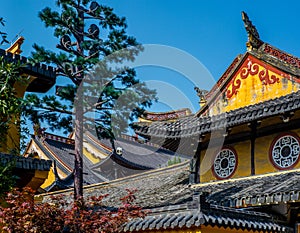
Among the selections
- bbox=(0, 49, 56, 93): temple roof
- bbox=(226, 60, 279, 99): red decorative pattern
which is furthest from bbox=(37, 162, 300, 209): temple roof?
bbox=(0, 49, 56, 93): temple roof

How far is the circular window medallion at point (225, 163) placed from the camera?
41.4 ft

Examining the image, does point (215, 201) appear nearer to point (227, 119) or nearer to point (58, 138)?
point (227, 119)

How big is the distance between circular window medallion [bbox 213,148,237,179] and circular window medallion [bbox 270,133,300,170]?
1132mm

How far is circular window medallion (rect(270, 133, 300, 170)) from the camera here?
11.4m

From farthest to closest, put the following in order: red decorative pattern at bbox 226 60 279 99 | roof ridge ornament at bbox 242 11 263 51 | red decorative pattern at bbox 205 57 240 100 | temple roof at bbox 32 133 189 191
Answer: temple roof at bbox 32 133 189 191, red decorative pattern at bbox 205 57 240 100, roof ridge ornament at bbox 242 11 263 51, red decorative pattern at bbox 226 60 279 99

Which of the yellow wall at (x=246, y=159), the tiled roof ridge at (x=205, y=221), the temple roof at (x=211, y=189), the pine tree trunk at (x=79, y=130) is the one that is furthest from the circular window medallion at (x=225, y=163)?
the pine tree trunk at (x=79, y=130)

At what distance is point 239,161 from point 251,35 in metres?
3.38

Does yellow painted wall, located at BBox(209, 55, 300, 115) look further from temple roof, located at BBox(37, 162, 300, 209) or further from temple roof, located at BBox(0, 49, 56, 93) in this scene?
temple roof, located at BBox(0, 49, 56, 93)

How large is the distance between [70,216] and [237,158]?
220 inches

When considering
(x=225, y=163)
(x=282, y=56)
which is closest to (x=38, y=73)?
(x=225, y=163)

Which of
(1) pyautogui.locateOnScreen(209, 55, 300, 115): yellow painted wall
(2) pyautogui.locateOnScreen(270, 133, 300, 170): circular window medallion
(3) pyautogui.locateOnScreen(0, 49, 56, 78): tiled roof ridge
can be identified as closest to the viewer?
(3) pyautogui.locateOnScreen(0, 49, 56, 78): tiled roof ridge

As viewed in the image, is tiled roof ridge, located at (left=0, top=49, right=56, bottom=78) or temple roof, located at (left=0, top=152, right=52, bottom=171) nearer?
temple roof, located at (left=0, top=152, right=52, bottom=171)

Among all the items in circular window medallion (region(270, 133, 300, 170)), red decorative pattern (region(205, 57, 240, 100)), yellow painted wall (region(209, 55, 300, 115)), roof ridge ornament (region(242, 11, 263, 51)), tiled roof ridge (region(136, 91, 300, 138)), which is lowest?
circular window medallion (region(270, 133, 300, 170))

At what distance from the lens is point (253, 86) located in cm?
1287
